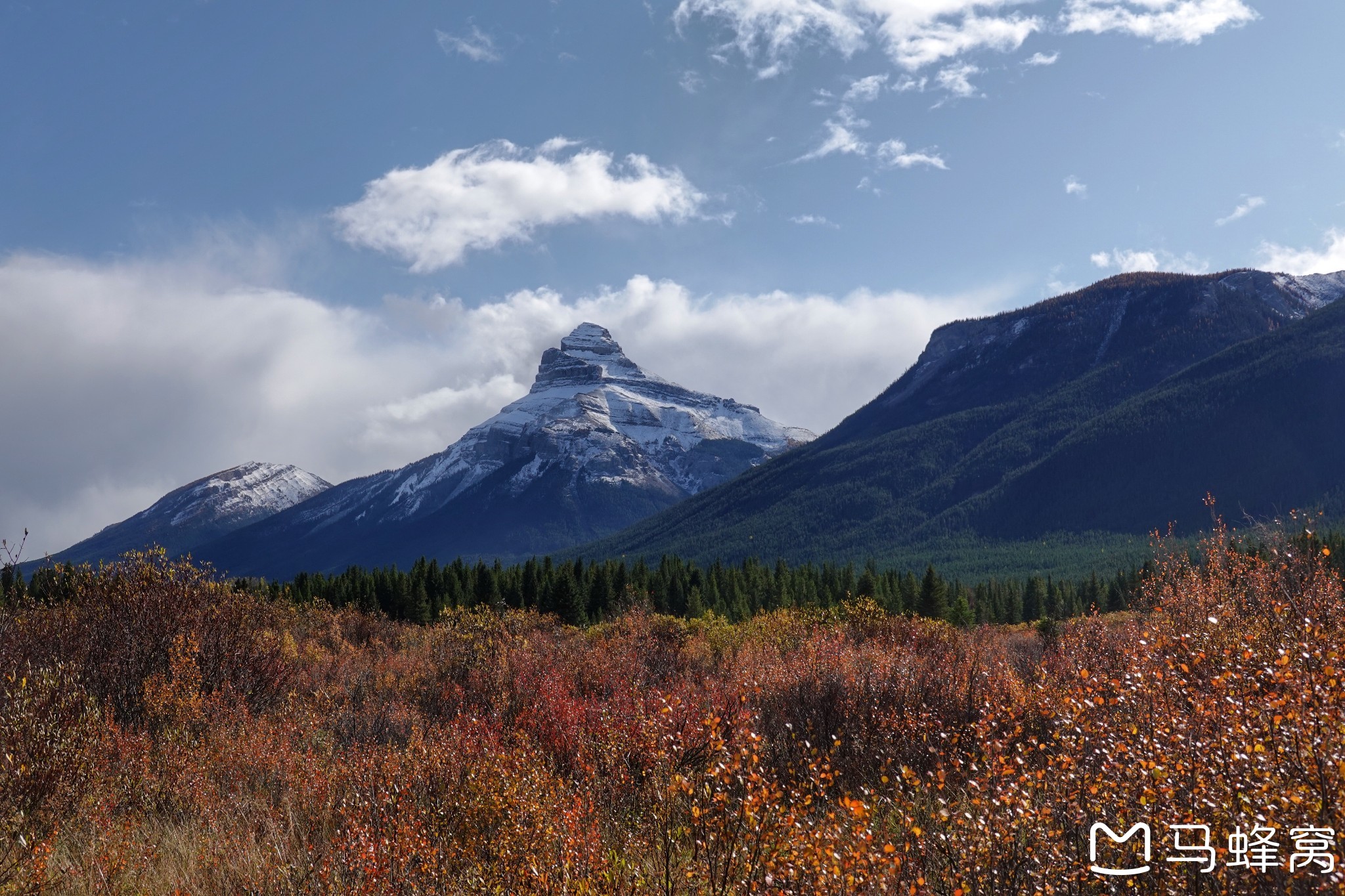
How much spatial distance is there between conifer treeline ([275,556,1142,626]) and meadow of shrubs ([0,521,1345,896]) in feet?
116

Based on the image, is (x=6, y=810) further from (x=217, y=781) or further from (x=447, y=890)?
(x=447, y=890)

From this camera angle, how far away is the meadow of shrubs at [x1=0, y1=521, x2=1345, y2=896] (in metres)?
5.55

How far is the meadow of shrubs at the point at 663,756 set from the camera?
5555 millimetres

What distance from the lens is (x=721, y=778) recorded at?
18.0 feet

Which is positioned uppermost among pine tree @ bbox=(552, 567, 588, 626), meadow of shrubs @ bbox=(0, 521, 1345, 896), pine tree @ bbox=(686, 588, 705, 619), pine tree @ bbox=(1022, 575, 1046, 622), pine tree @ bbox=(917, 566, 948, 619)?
meadow of shrubs @ bbox=(0, 521, 1345, 896)

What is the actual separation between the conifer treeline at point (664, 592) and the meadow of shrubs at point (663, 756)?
1392 inches

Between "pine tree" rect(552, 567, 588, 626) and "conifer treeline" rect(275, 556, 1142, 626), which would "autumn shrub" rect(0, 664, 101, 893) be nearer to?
"conifer treeline" rect(275, 556, 1142, 626)

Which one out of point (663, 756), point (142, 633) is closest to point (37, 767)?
point (663, 756)

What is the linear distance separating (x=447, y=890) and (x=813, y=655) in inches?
421

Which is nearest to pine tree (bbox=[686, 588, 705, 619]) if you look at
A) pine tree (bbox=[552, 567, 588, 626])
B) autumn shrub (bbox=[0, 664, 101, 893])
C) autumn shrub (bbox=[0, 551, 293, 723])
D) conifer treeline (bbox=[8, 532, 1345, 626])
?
conifer treeline (bbox=[8, 532, 1345, 626])

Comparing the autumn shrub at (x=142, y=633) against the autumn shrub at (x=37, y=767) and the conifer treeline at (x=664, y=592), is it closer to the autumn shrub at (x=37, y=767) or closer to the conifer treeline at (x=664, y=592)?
the autumn shrub at (x=37, y=767)

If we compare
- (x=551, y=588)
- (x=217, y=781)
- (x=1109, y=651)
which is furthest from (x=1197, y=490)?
(x=217, y=781)

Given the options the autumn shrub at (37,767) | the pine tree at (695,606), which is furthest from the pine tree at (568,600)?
the autumn shrub at (37,767)

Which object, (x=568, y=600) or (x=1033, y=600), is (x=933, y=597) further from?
(x=568, y=600)
